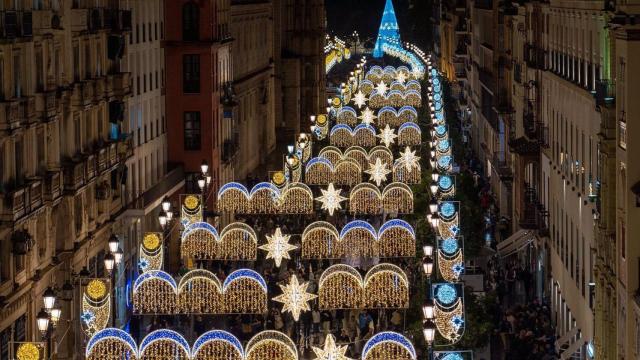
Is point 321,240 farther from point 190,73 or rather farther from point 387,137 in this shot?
point 387,137

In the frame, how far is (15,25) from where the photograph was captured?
1848 inches

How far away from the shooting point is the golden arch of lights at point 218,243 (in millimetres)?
61406

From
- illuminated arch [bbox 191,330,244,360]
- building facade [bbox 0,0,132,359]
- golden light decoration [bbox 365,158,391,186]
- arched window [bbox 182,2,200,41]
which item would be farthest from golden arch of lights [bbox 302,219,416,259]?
arched window [bbox 182,2,200,41]

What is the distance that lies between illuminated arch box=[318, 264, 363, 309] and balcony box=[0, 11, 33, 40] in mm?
11508

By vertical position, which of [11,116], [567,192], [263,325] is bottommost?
[263,325]

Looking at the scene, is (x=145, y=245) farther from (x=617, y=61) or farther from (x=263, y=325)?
(x=617, y=61)

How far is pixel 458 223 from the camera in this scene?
64.5 metres

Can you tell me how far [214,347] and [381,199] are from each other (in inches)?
1252

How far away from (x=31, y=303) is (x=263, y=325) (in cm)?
843

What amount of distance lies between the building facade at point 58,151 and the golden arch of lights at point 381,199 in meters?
11.2

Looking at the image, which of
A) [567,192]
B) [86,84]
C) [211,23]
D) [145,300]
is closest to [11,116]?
[145,300]

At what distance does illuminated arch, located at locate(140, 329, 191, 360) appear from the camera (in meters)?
41.5

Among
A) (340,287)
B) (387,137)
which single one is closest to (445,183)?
(340,287)

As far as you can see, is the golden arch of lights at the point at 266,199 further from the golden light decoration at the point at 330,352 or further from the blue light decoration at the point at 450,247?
the golden light decoration at the point at 330,352
